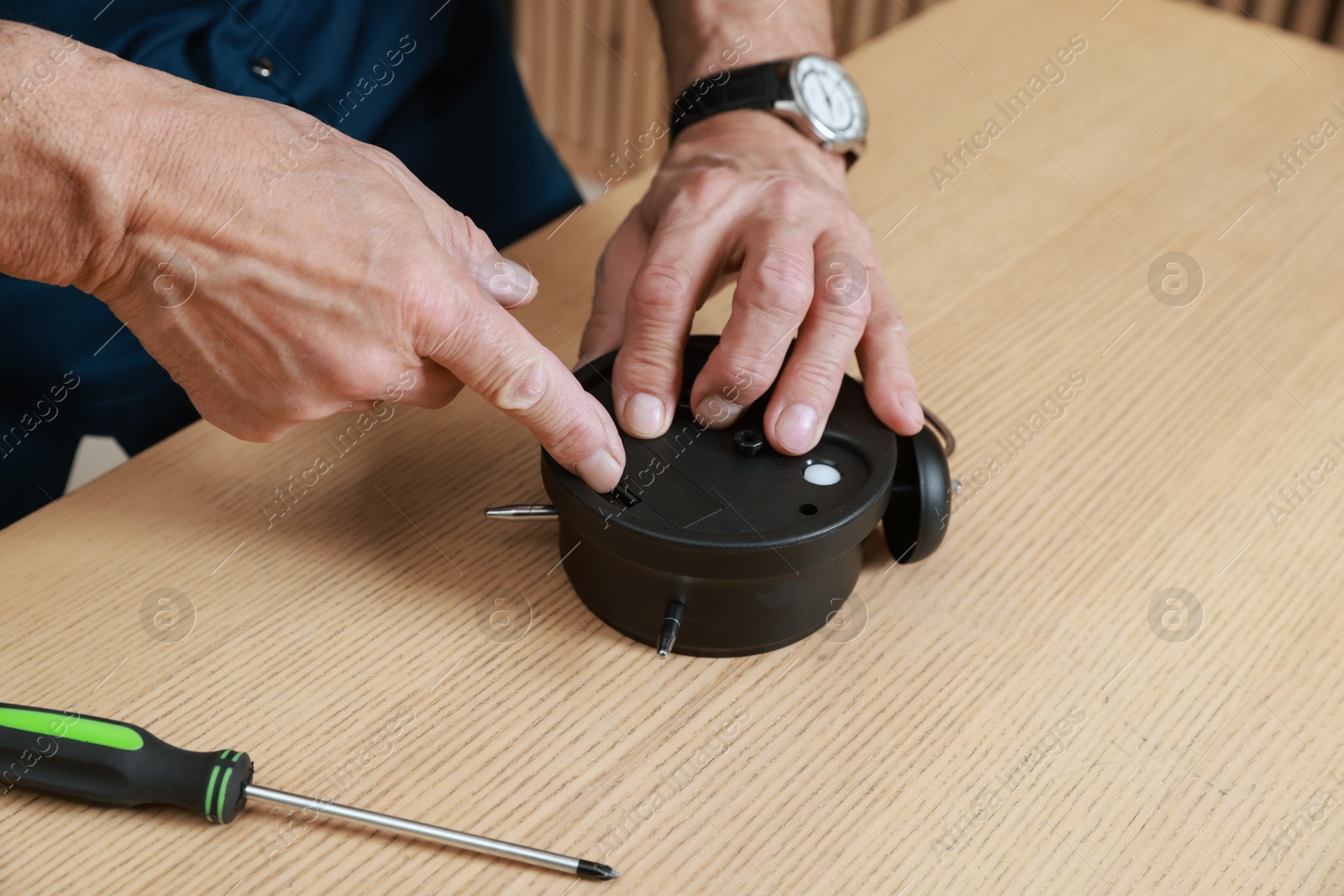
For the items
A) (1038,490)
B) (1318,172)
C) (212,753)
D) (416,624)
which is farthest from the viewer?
(1318,172)

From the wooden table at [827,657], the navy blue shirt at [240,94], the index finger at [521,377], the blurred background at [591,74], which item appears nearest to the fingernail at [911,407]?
the wooden table at [827,657]

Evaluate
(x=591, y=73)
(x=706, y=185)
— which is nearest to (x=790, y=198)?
(x=706, y=185)

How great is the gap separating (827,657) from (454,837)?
0.83ft

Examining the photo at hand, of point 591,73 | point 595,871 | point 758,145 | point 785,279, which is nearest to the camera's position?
point 595,871

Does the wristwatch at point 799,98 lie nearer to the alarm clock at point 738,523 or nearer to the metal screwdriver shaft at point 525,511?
the alarm clock at point 738,523

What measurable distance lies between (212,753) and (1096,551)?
570 millimetres

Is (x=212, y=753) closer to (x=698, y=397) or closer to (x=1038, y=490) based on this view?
(x=698, y=397)

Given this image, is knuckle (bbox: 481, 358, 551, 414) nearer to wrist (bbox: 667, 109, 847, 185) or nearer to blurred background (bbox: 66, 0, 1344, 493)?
wrist (bbox: 667, 109, 847, 185)

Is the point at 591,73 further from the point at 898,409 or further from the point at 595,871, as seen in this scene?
the point at 595,871

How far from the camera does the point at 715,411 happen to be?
2.35ft

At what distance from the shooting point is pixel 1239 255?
103 cm

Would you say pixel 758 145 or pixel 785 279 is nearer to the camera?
pixel 785 279

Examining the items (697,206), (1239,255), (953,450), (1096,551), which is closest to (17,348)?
(697,206)

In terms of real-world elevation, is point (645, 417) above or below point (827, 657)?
above
